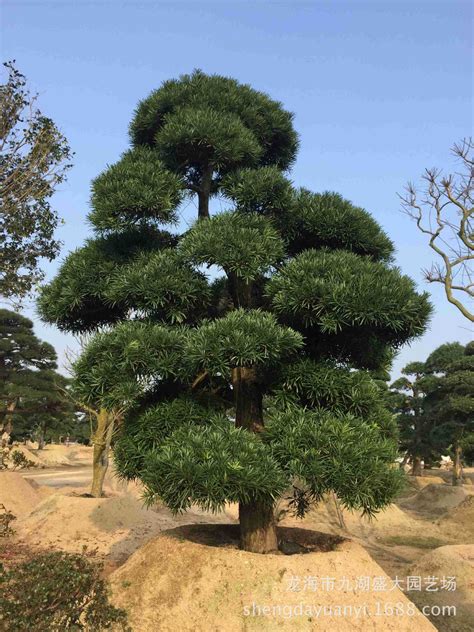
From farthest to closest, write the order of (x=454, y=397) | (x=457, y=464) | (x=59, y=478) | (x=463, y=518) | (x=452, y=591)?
(x=59, y=478) → (x=457, y=464) → (x=454, y=397) → (x=463, y=518) → (x=452, y=591)

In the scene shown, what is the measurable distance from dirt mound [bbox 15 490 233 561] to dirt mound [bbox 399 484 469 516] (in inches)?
527

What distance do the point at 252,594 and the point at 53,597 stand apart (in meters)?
2.11

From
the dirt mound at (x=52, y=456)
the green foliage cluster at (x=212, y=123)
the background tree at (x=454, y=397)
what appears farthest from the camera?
the dirt mound at (x=52, y=456)

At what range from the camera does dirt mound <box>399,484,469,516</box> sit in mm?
21906

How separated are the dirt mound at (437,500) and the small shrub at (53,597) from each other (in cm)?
2066

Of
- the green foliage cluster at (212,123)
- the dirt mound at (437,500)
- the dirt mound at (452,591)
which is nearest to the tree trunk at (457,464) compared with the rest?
the dirt mound at (437,500)

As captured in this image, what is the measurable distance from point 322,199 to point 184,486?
154 inches

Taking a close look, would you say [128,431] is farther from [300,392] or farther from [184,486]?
[300,392]

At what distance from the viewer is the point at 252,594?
199 inches

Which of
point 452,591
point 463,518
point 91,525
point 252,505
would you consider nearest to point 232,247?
point 252,505

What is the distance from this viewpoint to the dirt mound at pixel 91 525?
35.9 feet

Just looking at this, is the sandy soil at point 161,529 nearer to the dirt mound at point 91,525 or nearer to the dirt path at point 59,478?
the dirt mound at point 91,525

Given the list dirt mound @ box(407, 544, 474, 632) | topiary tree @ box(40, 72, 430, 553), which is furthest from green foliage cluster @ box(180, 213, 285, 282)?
dirt mound @ box(407, 544, 474, 632)

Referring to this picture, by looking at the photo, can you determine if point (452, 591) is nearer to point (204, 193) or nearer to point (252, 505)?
point (252, 505)
